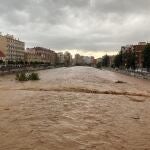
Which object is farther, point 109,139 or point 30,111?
point 30,111

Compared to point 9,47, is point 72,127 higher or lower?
lower

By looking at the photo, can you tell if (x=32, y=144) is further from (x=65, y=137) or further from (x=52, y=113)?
(x=52, y=113)

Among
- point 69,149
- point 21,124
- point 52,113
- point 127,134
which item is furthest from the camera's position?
point 52,113

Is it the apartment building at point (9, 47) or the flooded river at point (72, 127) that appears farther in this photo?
the apartment building at point (9, 47)

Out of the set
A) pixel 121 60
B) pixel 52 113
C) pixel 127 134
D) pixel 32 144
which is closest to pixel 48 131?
pixel 32 144

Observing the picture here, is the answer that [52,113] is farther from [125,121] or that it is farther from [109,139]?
[109,139]

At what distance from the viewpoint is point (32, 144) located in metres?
13.5

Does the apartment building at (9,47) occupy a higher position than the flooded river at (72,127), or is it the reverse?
the apartment building at (9,47)

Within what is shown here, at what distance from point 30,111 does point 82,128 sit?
5.59 meters

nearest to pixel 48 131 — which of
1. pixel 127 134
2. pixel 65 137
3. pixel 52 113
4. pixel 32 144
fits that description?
pixel 65 137

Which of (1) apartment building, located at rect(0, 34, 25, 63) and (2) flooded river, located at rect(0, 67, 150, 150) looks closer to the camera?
(2) flooded river, located at rect(0, 67, 150, 150)

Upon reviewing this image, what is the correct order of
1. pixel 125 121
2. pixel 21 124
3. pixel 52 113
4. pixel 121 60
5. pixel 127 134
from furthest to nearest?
1. pixel 121 60
2. pixel 52 113
3. pixel 125 121
4. pixel 21 124
5. pixel 127 134

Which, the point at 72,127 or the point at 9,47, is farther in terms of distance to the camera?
the point at 9,47

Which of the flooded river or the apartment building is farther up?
the apartment building
